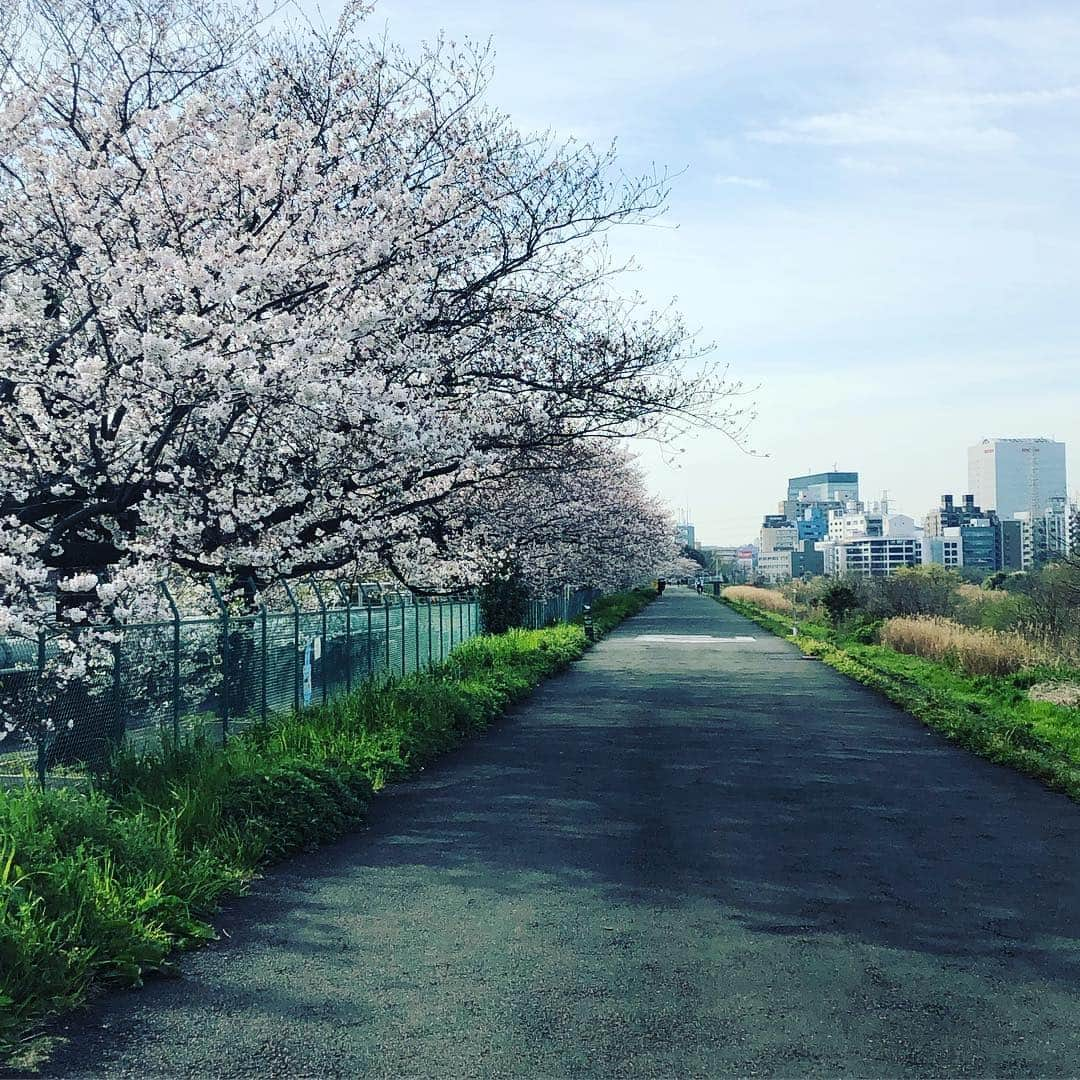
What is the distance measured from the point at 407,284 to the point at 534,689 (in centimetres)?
1101

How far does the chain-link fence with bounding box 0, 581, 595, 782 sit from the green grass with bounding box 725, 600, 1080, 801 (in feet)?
28.2

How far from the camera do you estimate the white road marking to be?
131ft

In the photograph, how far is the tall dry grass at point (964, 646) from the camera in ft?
74.8

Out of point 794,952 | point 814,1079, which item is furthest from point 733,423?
point 814,1079

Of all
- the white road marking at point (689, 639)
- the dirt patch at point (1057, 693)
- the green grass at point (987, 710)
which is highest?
the dirt patch at point (1057, 693)

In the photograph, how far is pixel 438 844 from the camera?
29.7ft

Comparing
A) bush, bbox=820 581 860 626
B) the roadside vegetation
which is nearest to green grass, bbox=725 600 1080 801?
the roadside vegetation

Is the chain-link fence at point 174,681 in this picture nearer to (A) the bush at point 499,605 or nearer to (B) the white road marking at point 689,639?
(A) the bush at point 499,605

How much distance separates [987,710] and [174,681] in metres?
12.3

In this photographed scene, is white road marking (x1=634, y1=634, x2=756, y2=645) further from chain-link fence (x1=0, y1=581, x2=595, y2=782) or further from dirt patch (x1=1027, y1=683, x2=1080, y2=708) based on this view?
chain-link fence (x1=0, y1=581, x2=595, y2=782)

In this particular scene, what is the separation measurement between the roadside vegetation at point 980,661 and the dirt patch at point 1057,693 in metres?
0.02

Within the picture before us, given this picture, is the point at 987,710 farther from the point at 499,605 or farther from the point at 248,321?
the point at 499,605

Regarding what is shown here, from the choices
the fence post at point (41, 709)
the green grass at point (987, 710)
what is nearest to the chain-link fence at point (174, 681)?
the fence post at point (41, 709)

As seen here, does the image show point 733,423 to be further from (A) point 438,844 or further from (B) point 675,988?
(B) point 675,988
